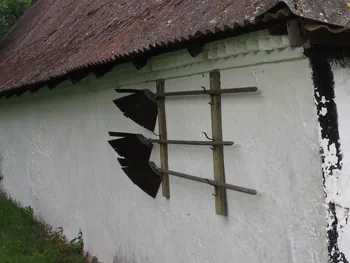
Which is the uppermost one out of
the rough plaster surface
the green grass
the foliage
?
the foliage

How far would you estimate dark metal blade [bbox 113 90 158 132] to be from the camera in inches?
182

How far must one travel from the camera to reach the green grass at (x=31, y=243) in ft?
20.9

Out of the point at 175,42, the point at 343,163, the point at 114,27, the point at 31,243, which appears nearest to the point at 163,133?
the point at 175,42

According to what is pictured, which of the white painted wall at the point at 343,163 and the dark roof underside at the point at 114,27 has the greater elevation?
the dark roof underside at the point at 114,27

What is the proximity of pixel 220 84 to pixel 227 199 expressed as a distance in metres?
0.91

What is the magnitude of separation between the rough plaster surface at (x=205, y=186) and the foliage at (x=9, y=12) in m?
6.26

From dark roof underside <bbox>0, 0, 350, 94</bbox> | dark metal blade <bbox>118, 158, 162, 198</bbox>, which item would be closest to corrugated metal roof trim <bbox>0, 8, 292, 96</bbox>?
dark roof underside <bbox>0, 0, 350, 94</bbox>

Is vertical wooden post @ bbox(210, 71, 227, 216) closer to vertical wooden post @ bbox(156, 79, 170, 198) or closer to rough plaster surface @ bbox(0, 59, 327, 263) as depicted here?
rough plaster surface @ bbox(0, 59, 327, 263)

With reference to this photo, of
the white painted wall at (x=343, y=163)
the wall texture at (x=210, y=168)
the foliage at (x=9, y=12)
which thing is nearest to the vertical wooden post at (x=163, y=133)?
the wall texture at (x=210, y=168)

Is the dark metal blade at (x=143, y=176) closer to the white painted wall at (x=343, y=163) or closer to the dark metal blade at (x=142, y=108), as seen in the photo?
the dark metal blade at (x=142, y=108)

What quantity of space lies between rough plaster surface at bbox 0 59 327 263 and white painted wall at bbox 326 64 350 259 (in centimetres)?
10

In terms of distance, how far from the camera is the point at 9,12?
13.1 meters

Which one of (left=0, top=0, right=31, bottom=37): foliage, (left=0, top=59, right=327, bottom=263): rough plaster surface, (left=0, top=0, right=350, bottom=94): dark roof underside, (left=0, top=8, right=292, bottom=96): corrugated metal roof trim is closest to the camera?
(left=0, top=8, right=292, bottom=96): corrugated metal roof trim

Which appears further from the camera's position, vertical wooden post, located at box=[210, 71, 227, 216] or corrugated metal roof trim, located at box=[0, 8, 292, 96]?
vertical wooden post, located at box=[210, 71, 227, 216]
